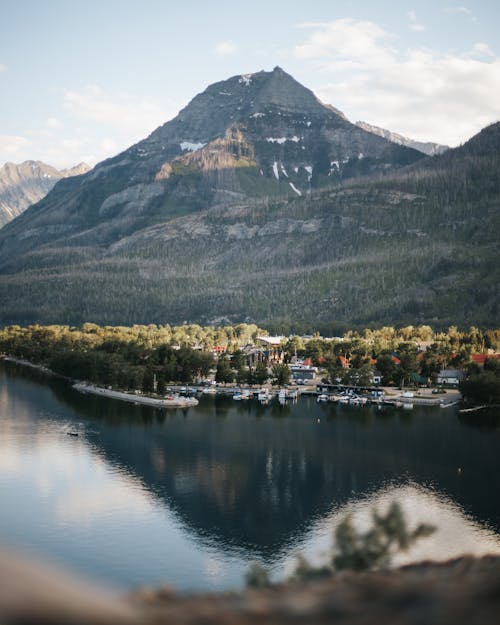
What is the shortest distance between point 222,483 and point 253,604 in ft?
110

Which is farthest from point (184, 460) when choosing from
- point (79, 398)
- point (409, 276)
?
point (409, 276)

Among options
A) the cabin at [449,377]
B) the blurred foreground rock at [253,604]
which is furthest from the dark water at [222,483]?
the blurred foreground rock at [253,604]

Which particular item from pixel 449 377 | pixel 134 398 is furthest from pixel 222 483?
pixel 449 377

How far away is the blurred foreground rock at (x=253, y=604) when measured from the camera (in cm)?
356

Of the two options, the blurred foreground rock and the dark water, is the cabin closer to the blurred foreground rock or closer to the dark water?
the dark water

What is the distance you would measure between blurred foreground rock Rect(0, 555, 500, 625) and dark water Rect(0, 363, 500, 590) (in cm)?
1929

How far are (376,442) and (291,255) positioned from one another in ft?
497

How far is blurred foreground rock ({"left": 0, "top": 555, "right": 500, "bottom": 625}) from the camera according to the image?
11.7 feet

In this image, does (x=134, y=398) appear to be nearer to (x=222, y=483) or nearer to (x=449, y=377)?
(x=222, y=483)

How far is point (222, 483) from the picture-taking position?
124 feet

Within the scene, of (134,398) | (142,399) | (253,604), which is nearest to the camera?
(253,604)

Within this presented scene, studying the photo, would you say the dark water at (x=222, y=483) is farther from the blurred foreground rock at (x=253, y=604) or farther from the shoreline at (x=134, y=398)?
the blurred foreground rock at (x=253, y=604)

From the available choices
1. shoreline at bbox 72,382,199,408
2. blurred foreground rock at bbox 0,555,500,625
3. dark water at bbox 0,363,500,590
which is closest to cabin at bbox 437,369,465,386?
dark water at bbox 0,363,500,590

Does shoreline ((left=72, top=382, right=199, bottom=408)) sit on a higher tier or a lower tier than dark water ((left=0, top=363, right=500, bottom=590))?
higher
